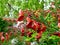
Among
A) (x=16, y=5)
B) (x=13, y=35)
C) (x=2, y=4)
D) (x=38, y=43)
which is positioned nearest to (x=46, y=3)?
(x=16, y=5)

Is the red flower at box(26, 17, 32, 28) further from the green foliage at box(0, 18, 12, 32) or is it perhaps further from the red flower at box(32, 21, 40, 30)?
the green foliage at box(0, 18, 12, 32)

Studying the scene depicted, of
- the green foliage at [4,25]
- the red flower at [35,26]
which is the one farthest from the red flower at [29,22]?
the green foliage at [4,25]

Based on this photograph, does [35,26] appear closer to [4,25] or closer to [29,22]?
[29,22]

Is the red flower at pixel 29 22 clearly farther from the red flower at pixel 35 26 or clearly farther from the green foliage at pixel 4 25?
the green foliage at pixel 4 25

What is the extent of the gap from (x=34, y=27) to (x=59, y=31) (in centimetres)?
27

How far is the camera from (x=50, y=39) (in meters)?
2.68

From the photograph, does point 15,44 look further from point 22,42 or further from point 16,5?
point 16,5

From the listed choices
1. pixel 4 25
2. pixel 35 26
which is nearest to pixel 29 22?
pixel 35 26

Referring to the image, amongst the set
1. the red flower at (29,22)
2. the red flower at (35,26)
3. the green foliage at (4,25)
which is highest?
the red flower at (29,22)

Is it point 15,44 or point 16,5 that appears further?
point 16,5

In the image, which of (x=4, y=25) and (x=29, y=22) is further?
(x=4, y=25)

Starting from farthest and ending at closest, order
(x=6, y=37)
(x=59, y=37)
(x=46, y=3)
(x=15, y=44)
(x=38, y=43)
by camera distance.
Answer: (x=46, y=3), (x=6, y=37), (x=15, y=44), (x=38, y=43), (x=59, y=37)

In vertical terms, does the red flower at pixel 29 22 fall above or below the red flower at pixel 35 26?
above

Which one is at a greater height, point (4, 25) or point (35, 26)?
point (35, 26)
